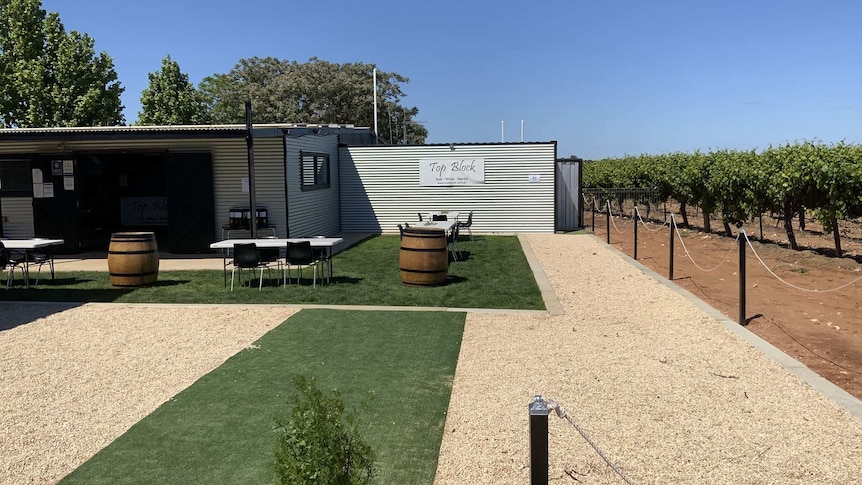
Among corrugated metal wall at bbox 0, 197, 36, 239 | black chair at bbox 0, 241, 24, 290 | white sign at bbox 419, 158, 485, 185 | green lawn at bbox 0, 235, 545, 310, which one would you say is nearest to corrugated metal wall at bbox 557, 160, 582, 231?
white sign at bbox 419, 158, 485, 185

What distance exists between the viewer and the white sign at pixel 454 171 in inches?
765

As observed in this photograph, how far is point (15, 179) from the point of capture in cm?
1519

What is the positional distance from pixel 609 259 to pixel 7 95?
3033 centimetres

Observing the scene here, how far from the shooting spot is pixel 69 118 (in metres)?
32.1

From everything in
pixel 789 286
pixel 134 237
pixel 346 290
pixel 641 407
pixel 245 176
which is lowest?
pixel 641 407

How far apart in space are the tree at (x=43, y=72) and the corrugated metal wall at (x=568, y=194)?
23242 mm

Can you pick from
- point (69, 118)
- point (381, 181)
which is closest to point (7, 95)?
point (69, 118)

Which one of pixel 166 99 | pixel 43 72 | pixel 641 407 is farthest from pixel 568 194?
pixel 166 99

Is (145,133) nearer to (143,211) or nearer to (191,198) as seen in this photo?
(191,198)

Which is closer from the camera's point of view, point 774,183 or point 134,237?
point 134,237

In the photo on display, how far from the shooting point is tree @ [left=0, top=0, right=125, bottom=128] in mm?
31219

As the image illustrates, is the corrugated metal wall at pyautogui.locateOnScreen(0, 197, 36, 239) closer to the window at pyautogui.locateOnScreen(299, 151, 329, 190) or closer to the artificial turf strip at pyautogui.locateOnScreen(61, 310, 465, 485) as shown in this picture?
the window at pyautogui.locateOnScreen(299, 151, 329, 190)

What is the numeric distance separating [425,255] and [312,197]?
281 inches

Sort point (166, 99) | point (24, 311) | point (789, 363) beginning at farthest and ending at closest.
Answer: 1. point (166, 99)
2. point (24, 311)
3. point (789, 363)
